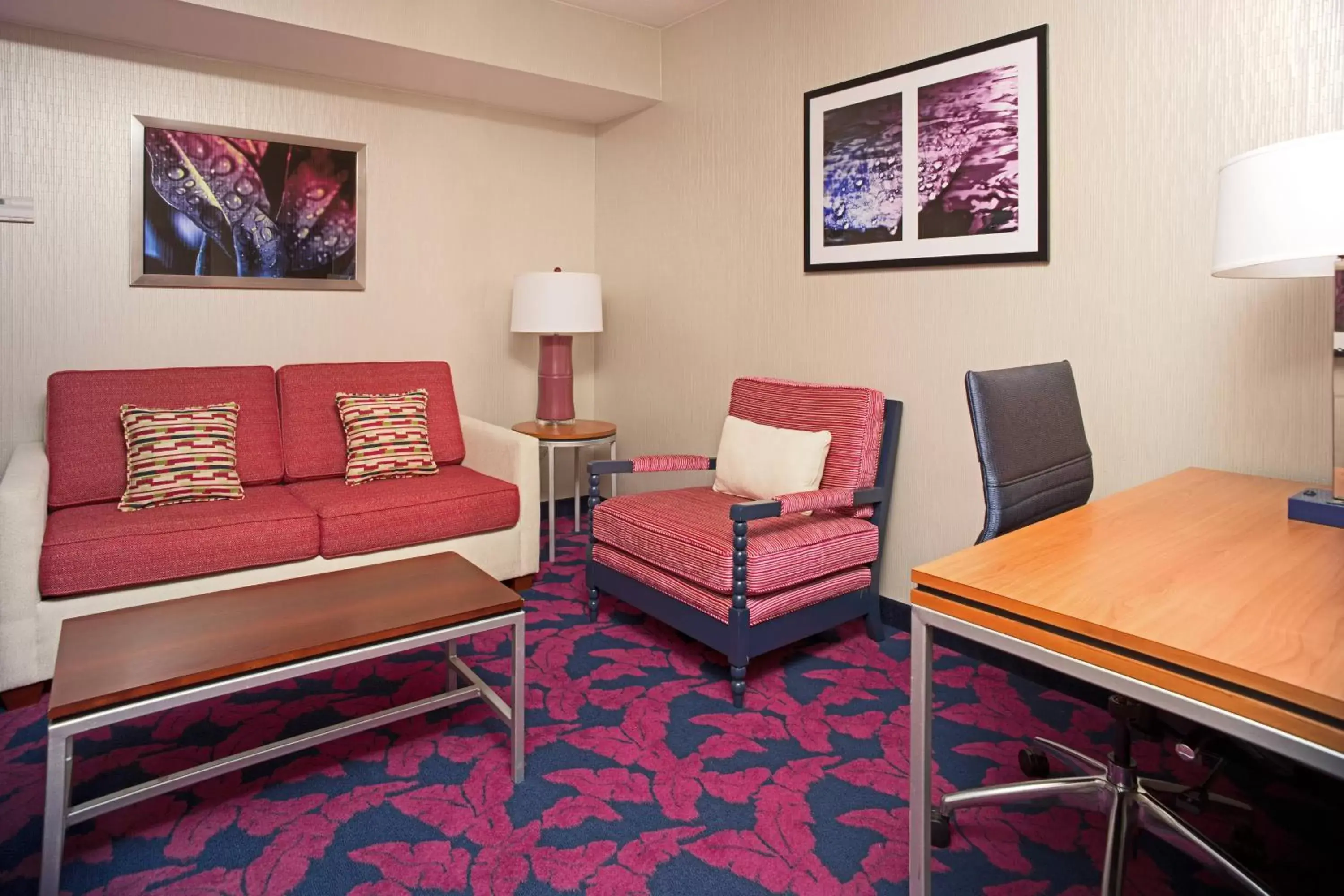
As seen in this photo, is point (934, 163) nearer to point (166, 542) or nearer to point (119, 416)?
point (166, 542)

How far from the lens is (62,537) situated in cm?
255

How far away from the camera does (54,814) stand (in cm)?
151

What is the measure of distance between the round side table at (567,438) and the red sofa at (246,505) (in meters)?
0.29

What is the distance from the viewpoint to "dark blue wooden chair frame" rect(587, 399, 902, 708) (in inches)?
99.3

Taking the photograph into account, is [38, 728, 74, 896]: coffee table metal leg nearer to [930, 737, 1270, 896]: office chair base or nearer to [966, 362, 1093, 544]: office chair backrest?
[930, 737, 1270, 896]: office chair base

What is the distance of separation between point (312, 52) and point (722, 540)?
2.64 metres

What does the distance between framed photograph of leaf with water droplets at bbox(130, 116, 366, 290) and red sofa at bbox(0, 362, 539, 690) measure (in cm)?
47

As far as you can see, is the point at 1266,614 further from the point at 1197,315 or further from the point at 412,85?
the point at 412,85

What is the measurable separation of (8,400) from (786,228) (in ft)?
10.3

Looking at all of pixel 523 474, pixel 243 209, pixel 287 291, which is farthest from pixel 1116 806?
pixel 243 209

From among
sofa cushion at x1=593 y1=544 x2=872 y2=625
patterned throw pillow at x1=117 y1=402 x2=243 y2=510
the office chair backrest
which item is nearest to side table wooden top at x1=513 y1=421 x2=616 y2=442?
sofa cushion at x1=593 y1=544 x2=872 y2=625

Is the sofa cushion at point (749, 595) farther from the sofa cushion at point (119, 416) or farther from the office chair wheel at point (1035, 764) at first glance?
the sofa cushion at point (119, 416)

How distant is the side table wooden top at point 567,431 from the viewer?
3.90m

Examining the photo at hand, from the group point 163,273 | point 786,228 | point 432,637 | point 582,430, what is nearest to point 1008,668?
point 432,637
